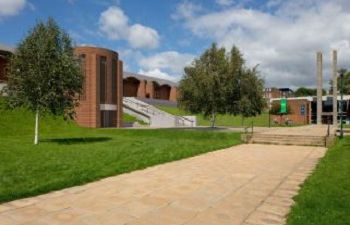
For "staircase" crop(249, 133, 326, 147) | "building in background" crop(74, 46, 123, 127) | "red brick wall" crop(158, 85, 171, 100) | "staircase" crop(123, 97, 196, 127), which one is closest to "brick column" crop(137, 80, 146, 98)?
"red brick wall" crop(158, 85, 171, 100)

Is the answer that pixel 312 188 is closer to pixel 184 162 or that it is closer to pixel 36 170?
pixel 184 162

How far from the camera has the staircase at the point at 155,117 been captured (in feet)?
161

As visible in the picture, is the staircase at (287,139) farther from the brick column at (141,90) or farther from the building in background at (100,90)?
the brick column at (141,90)

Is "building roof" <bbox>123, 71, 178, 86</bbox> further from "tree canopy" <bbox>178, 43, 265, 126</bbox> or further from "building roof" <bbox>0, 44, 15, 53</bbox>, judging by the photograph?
"tree canopy" <bbox>178, 43, 265, 126</bbox>

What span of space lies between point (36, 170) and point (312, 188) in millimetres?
7210

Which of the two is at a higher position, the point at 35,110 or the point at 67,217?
the point at 35,110

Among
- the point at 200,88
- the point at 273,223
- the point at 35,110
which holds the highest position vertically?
the point at 200,88

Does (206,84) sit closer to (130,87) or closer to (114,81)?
(114,81)

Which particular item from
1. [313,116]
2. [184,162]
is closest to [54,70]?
[184,162]

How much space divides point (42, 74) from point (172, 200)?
15378 mm

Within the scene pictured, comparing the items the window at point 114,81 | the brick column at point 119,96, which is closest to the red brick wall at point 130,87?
the brick column at point 119,96

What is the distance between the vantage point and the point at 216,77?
3044 cm

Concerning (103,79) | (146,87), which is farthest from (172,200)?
(146,87)

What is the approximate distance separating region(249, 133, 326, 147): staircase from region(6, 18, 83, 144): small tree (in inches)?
431
